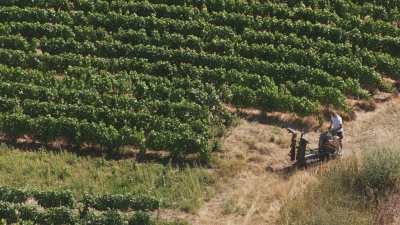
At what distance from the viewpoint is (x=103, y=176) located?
21.2 meters

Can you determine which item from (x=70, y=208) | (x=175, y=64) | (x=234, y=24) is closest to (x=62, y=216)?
(x=70, y=208)

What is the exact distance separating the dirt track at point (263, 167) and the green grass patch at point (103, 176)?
1.74ft

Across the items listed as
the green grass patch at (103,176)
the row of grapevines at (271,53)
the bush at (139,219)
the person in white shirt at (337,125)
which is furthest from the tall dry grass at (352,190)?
the row of grapevines at (271,53)

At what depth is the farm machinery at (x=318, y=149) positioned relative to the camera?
836 inches

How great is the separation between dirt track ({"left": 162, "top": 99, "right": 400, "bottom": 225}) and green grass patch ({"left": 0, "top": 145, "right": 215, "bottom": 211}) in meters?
0.53

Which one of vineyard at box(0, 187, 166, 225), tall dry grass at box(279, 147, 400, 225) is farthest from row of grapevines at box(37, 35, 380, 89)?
vineyard at box(0, 187, 166, 225)

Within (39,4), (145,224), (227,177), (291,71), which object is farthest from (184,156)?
(39,4)

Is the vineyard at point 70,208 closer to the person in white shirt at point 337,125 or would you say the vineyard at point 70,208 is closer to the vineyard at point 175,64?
the vineyard at point 175,64

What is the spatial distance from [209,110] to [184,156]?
6.28 ft

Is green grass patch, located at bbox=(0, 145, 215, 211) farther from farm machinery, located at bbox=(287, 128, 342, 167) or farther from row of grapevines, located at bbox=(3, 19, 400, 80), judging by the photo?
row of grapevines, located at bbox=(3, 19, 400, 80)

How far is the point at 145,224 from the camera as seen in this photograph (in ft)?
62.8

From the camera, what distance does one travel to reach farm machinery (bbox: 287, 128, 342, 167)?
69.7 ft

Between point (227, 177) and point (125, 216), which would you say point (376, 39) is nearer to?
point (227, 177)

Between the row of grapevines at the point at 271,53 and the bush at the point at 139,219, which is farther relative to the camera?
the row of grapevines at the point at 271,53
